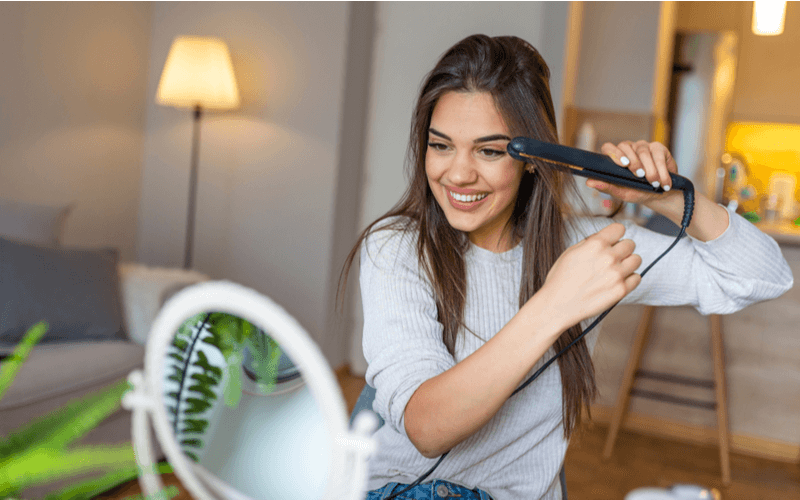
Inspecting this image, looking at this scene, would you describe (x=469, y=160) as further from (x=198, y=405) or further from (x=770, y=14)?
(x=770, y=14)

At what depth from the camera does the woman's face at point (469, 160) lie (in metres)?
0.87

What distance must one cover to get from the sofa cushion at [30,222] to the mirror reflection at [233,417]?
6.20 ft

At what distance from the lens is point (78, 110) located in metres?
2.85

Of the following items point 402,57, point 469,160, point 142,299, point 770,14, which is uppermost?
point 770,14

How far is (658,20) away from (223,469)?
319 cm

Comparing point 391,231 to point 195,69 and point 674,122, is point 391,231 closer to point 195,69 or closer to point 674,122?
point 195,69

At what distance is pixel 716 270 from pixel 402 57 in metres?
2.53

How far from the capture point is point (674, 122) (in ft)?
13.0

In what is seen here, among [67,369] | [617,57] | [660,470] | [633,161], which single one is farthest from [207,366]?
[617,57]

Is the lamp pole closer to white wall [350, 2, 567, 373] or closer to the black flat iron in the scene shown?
white wall [350, 2, 567, 373]

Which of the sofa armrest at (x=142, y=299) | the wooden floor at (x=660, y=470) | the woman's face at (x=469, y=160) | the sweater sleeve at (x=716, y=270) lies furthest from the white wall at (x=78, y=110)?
the sweater sleeve at (x=716, y=270)

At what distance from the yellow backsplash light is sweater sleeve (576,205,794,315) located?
353 centimetres

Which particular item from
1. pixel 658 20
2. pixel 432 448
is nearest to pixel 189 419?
Answer: pixel 432 448

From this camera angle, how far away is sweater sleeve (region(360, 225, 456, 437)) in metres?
0.70
